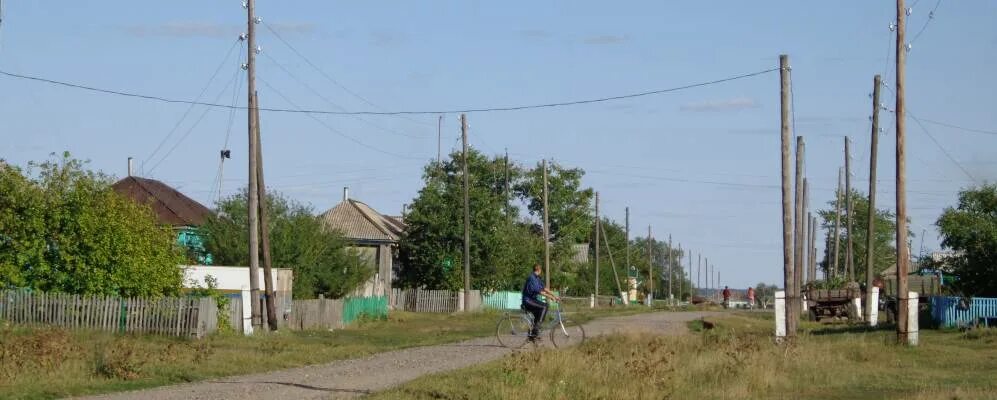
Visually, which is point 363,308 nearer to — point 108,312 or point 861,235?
point 108,312

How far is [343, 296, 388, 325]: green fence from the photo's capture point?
42.3m

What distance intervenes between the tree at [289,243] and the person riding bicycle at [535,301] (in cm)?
2247

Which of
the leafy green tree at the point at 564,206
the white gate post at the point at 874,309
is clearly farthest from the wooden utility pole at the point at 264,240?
the leafy green tree at the point at 564,206

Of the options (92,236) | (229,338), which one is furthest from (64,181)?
(229,338)

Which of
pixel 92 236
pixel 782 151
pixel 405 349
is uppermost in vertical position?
pixel 782 151

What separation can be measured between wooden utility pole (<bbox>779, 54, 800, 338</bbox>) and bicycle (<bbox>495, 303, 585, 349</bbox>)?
5767 mm

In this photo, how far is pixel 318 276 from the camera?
2018 inches

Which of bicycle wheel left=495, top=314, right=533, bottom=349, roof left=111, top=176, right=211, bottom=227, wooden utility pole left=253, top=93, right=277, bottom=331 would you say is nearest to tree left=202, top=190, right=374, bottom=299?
roof left=111, top=176, right=211, bottom=227

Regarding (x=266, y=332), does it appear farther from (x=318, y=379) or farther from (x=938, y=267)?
(x=938, y=267)

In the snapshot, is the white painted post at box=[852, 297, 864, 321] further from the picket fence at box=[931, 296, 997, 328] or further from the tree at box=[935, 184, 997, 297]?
the picket fence at box=[931, 296, 997, 328]

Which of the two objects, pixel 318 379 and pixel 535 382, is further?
pixel 318 379

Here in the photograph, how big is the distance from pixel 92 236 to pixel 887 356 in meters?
18.7

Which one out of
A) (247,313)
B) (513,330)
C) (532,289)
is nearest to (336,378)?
(532,289)

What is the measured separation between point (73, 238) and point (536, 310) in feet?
40.1
